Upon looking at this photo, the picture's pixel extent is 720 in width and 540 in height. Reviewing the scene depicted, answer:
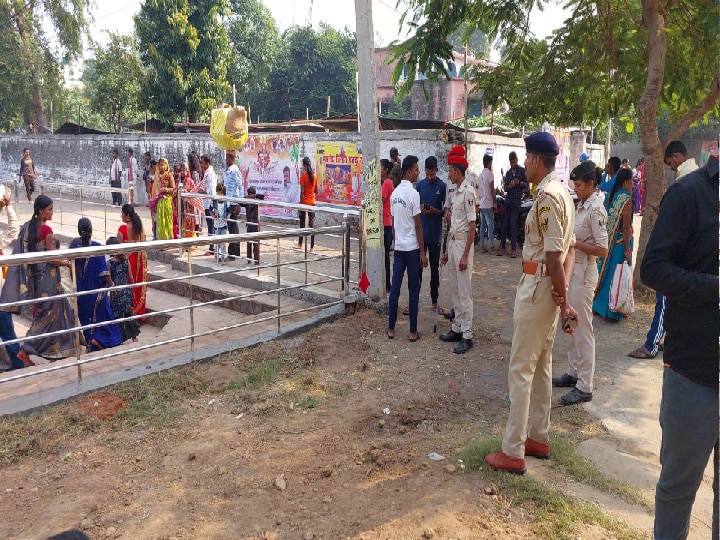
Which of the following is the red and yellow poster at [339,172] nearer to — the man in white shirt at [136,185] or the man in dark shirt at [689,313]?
the man in white shirt at [136,185]

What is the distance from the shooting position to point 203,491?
11.1 ft

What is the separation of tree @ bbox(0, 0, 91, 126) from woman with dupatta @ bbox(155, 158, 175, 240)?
20.5 meters

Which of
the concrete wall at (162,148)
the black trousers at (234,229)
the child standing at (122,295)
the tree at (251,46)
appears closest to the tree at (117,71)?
the concrete wall at (162,148)

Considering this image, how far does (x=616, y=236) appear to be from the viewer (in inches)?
262

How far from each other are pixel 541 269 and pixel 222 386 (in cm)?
284

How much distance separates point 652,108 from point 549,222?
5160 millimetres

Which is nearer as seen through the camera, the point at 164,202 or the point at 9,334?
the point at 9,334

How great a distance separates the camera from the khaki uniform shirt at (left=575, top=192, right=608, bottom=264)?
15.7ft

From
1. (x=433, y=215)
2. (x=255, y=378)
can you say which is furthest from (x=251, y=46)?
(x=255, y=378)

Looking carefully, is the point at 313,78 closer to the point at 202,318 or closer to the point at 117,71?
the point at 117,71

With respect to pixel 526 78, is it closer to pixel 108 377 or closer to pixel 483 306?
pixel 483 306

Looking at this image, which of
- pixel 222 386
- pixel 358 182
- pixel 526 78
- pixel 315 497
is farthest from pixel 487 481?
pixel 358 182

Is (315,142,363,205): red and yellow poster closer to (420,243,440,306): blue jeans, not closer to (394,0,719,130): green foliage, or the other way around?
(394,0,719,130): green foliage

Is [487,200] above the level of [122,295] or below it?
above
